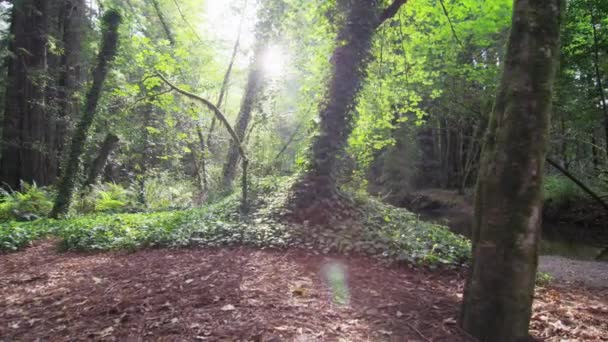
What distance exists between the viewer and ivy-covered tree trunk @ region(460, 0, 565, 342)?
2.26m

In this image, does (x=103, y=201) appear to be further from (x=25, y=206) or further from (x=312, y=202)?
(x=312, y=202)

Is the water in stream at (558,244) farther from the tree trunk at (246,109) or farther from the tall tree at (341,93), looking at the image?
the tree trunk at (246,109)

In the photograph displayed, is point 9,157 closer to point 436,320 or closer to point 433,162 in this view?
point 436,320

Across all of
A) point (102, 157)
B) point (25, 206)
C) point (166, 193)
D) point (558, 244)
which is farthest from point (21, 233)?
point (558, 244)

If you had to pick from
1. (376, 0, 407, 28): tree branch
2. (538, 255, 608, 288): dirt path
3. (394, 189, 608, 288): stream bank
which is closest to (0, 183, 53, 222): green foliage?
(376, 0, 407, 28): tree branch

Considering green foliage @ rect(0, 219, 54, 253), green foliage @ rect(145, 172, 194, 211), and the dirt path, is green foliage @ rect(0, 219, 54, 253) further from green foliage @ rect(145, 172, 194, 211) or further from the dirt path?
the dirt path

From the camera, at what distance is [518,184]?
226cm

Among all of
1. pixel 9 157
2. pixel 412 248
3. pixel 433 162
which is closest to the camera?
pixel 412 248

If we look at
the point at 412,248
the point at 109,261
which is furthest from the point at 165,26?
the point at 412,248

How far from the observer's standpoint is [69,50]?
11922 millimetres

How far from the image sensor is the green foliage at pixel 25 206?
816cm

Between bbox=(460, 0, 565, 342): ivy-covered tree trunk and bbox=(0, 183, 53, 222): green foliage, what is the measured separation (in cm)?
980

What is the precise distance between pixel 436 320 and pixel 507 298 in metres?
0.66

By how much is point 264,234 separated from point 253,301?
2.45 m
